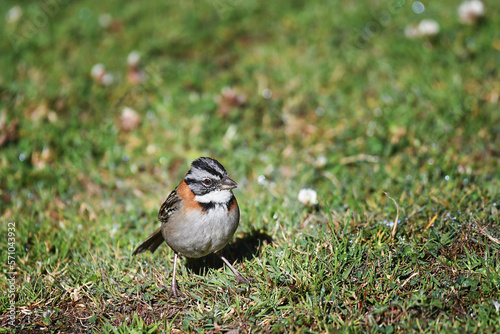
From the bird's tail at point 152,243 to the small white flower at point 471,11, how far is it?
19.6 feet

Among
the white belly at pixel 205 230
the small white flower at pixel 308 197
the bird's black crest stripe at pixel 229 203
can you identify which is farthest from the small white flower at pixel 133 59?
the bird's black crest stripe at pixel 229 203

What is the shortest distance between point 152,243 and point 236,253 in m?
0.84

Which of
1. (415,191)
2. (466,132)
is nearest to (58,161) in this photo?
(415,191)

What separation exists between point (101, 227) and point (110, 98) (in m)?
2.83

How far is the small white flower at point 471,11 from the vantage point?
7.47 m

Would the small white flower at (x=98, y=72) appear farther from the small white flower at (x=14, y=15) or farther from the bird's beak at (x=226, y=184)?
the bird's beak at (x=226, y=184)

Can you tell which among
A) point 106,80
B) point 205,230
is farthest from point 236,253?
point 106,80

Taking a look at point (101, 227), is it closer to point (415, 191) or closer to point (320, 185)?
point (320, 185)

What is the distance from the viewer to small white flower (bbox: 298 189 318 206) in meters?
4.98

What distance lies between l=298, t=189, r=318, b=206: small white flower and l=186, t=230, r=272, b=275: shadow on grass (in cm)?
56

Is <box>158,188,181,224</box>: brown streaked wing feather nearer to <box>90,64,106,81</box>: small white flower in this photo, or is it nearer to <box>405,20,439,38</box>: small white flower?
<box>90,64,106,81</box>: small white flower

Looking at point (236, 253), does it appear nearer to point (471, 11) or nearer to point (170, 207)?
point (170, 207)

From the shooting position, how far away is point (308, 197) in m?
5.00

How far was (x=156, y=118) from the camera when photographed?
282 inches
